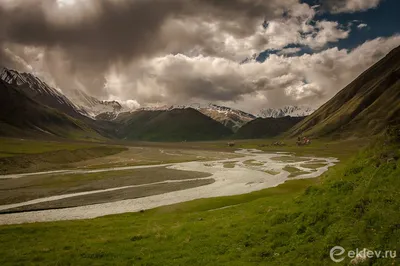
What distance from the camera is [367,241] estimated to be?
1986cm

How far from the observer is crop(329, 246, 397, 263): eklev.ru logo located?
17984 mm

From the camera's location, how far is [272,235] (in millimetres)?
27453

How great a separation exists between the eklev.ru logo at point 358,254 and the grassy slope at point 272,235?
38 cm

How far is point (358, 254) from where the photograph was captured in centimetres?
1903

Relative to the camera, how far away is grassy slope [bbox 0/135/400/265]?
2156 centimetres

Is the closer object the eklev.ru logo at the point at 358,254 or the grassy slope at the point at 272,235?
the eklev.ru logo at the point at 358,254

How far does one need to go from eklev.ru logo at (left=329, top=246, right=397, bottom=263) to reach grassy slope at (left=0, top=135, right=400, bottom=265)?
0.38m

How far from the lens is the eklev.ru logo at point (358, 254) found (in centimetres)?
1798

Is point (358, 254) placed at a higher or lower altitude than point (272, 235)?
higher

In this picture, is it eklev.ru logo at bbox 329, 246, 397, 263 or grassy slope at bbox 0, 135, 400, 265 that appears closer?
eklev.ru logo at bbox 329, 246, 397, 263

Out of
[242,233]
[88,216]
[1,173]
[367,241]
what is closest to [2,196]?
[88,216]

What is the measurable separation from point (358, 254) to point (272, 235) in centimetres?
923

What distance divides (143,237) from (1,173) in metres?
100

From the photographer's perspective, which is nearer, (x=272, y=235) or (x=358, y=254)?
(x=358, y=254)
